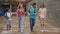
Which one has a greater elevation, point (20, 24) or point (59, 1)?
point (59, 1)

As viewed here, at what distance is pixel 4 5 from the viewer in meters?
42.9

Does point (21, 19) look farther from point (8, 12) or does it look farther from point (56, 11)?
point (56, 11)

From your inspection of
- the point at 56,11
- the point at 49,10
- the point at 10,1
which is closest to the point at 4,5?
the point at 10,1

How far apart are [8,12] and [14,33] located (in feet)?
5.43

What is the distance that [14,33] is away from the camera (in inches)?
626

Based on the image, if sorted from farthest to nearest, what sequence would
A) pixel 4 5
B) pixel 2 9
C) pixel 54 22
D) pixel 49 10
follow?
pixel 4 5 → pixel 2 9 → pixel 49 10 → pixel 54 22

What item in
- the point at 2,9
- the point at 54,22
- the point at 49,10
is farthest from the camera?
the point at 2,9

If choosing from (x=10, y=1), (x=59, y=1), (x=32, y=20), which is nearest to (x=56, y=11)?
(x=59, y=1)

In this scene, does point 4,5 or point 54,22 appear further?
point 4,5

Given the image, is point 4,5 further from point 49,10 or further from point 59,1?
point 59,1

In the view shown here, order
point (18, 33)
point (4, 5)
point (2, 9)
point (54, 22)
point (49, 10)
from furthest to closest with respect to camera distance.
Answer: point (4, 5) < point (2, 9) < point (49, 10) < point (54, 22) < point (18, 33)

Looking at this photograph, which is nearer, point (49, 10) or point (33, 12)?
point (33, 12)

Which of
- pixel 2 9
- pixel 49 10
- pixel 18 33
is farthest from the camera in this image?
pixel 2 9

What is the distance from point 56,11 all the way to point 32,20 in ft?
23.3
